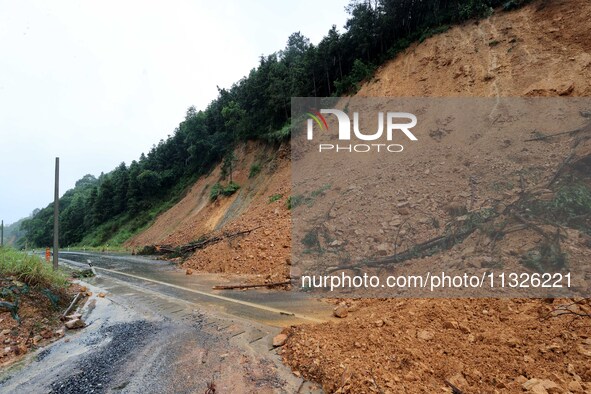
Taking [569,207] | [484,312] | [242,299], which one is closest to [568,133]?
[569,207]

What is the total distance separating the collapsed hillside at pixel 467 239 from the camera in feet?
12.0

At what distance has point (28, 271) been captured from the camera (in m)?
7.11

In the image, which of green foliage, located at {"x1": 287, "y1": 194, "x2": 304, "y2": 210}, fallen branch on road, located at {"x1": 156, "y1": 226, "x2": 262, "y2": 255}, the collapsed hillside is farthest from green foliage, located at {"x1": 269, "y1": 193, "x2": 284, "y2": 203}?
fallen branch on road, located at {"x1": 156, "y1": 226, "x2": 262, "y2": 255}

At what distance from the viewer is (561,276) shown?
548 cm

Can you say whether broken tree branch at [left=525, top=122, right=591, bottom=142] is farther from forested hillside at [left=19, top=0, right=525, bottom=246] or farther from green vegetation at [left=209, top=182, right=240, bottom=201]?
green vegetation at [left=209, top=182, right=240, bottom=201]

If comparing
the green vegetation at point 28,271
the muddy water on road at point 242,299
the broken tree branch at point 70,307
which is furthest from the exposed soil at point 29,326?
the muddy water on road at point 242,299

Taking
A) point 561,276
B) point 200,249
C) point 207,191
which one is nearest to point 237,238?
point 200,249

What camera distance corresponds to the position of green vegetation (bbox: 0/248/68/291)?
6930 millimetres

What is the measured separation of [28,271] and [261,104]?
22.1 m

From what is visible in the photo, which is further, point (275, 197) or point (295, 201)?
point (275, 197)

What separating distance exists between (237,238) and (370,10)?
17316mm

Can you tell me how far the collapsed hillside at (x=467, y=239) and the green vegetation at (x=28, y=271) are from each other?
18.1 ft

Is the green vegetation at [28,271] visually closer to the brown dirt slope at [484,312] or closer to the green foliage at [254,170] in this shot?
the brown dirt slope at [484,312]

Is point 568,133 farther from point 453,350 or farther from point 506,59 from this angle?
point 453,350
